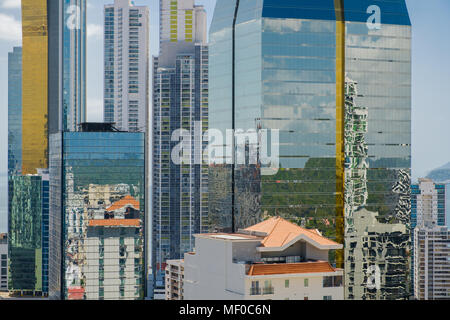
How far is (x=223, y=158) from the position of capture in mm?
55781

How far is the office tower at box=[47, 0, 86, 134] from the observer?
115938 mm

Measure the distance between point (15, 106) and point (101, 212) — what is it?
56967 millimetres

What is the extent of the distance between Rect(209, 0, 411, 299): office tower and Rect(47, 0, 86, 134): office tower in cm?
6371

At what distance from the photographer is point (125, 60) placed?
113m

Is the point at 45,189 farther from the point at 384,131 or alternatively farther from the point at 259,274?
the point at 259,274

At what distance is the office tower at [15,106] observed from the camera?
12206 centimetres

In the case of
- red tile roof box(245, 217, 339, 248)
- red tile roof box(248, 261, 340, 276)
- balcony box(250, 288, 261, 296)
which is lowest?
balcony box(250, 288, 261, 296)

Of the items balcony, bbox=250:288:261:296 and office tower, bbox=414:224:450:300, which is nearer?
balcony, bbox=250:288:261:296
